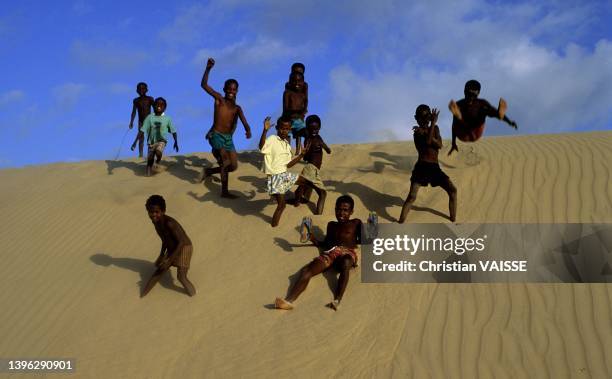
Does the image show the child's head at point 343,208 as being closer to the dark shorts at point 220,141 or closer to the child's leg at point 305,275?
the child's leg at point 305,275

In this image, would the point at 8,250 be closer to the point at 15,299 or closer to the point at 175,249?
the point at 15,299

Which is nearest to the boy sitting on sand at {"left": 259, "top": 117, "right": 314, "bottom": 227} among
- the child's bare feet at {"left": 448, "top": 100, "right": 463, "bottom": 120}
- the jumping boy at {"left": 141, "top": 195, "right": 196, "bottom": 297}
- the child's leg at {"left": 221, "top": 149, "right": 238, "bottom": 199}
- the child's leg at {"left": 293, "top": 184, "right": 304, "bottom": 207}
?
the child's leg at {"left": 293, "top": 184, "right": 304, "bottom": 207}

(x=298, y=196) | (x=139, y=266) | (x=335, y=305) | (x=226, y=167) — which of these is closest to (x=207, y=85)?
(x=226, y=167)

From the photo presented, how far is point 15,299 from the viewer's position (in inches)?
274

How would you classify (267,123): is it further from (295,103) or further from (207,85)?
(295,103)

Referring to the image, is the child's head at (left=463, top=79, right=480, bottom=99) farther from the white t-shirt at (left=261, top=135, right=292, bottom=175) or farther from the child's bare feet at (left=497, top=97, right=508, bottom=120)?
the white t-shirt at (left=261, top=135, right=292, bottom=175)

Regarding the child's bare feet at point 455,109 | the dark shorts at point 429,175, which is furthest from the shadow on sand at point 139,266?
the child's bare feet at point 455,109

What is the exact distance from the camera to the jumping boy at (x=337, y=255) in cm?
603

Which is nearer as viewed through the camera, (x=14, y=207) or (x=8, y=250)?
(x=8, y=250)

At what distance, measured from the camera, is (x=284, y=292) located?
20.8 feet

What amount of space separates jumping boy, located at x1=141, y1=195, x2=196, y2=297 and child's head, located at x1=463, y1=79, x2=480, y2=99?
12.8 feet

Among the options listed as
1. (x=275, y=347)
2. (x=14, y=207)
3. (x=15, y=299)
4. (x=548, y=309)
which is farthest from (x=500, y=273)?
(x=14, y=207)

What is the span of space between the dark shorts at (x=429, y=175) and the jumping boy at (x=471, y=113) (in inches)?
→ 23.0

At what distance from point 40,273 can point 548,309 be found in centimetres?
607
